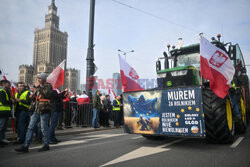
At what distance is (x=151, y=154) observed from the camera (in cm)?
462

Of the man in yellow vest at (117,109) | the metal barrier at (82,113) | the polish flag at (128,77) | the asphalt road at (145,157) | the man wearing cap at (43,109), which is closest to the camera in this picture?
the asphalt road at (145,157)

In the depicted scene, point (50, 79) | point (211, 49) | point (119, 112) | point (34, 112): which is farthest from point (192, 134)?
point (119, 112)

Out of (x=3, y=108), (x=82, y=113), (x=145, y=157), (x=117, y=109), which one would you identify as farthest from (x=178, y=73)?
(x=82, y=113)

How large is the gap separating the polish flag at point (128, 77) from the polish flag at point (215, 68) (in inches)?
85.1

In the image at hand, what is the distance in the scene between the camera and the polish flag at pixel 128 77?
6.64 meters

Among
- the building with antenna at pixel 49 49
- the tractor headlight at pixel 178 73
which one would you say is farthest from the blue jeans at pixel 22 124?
the building with antenna at pixel 49 49

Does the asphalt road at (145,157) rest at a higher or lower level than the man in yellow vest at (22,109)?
lower

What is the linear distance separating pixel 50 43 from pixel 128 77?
147 metres

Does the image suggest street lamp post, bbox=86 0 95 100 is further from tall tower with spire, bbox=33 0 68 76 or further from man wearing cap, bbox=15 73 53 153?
tall tower with spire, bbox=33 0 68 76

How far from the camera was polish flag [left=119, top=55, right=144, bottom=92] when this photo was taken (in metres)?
6.64

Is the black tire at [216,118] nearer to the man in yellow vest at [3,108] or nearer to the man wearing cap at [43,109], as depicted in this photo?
the man wearing cap at [43,109]

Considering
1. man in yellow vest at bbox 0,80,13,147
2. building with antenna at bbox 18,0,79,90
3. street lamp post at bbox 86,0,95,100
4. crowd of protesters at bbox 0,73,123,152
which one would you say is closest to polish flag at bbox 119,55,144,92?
crowd of protesters at bbox 0,73,123,152

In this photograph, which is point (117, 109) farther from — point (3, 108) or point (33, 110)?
point (33, 110)

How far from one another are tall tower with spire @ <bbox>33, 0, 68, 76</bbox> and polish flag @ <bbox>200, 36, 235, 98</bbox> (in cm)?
13946
